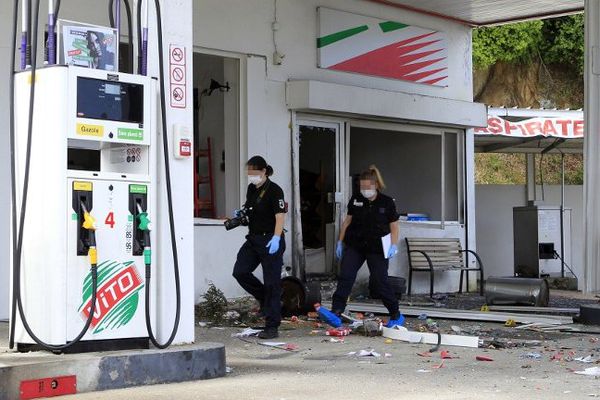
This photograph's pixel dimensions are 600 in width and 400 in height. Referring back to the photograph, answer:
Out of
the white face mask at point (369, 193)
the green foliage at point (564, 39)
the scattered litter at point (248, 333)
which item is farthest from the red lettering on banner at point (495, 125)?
the green foliage at point (564, 39)

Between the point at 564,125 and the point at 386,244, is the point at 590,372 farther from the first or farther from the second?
the point at 564,125

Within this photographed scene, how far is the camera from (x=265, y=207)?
9.99 metres

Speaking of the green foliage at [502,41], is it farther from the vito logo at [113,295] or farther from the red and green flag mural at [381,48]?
the vito logo at [113,295]

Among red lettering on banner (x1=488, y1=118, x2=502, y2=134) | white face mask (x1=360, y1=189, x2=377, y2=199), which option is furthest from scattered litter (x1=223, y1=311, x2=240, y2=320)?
red lettering on banner (x1=488, y1=118, x2=502, y2=134)

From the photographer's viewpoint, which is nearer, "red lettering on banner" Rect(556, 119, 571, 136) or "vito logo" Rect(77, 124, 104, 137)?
"vito logo" Rect(77, 124, 104, 137)

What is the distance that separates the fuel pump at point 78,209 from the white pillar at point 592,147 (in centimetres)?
709

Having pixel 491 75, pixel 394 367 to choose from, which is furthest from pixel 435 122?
pixel 491 75

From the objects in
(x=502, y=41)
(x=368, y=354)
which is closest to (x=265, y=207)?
(x=368, y=354)

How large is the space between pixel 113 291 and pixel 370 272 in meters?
4.33

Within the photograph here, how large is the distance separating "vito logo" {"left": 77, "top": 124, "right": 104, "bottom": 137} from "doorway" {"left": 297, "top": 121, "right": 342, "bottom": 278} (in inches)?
300

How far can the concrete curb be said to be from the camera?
6406 mm

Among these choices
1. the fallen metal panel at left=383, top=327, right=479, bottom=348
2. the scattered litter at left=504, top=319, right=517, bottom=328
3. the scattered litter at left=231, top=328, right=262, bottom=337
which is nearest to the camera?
the fallen metal panel at left=383, top=327, right=479, bottom=348

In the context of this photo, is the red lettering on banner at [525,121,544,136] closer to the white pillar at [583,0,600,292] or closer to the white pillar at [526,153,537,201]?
the white pillar at [526,153,537,201]

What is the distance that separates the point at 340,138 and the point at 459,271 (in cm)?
353
